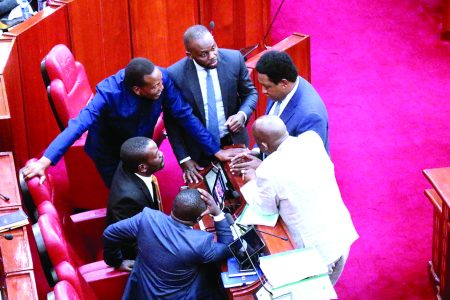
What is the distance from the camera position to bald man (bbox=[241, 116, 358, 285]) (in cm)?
257

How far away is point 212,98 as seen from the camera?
3.38 metres

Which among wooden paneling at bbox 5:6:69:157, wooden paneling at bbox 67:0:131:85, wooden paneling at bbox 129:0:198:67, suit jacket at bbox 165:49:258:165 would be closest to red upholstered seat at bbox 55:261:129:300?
suit jacket at bbox 165:49:258:165

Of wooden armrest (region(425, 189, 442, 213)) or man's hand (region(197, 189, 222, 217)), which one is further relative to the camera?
wooden armrest (region(425, 189, 442, 213))

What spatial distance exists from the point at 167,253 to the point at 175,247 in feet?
0.11

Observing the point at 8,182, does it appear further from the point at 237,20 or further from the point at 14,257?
the point at 237,20

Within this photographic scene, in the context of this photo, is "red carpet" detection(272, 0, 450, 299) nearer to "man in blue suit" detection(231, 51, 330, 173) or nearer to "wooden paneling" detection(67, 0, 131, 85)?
"man in blue suit" detection(231, 51, 330, 173)

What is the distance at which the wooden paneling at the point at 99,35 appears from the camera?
4.37m

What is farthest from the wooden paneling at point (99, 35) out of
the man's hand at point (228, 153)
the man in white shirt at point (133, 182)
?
the man in white shirt at point (133, 182)

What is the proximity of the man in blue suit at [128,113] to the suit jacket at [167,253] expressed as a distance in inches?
20.9

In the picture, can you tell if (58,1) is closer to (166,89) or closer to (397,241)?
(166,89)

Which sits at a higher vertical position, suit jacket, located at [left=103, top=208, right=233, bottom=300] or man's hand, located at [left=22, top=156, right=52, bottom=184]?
man's hand, located at [left=22, top=156, right=52, bottom=184]

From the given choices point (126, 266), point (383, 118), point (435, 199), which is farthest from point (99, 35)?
point (435, 199)

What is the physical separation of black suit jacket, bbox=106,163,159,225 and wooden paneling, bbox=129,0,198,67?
1.75m

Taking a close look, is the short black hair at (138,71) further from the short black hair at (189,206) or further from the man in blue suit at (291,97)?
the short black hair at (189,206)
